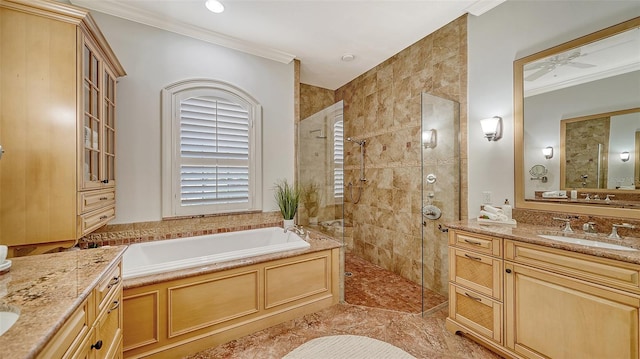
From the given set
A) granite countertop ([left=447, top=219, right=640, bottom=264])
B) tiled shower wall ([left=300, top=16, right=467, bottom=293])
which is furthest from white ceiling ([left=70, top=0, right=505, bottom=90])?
granite countertop ([left=447, top=219, right=640, bottom=264])

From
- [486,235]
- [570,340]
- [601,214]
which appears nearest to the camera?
[570,340]

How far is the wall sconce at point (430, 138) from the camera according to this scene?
2.35m

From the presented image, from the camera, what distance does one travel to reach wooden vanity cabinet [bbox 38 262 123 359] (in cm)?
81

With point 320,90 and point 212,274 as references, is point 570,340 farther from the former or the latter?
point 320,90

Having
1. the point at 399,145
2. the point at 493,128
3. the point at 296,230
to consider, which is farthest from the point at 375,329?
the point at 399,145

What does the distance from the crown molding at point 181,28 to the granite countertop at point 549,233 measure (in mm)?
2833

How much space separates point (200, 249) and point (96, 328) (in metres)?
1.58

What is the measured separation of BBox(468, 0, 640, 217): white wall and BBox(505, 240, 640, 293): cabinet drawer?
0.67 meters

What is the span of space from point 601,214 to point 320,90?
3.73 meters

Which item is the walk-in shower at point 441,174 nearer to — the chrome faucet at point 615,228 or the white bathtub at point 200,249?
the chrome faucet at point 615,228

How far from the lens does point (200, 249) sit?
2.62m

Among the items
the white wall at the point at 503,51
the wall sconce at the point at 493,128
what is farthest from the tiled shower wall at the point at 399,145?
the wall sconce at the point at 493,128

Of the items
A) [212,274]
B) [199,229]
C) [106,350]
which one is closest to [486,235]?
[212,274]

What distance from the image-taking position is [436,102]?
7.82 ft
